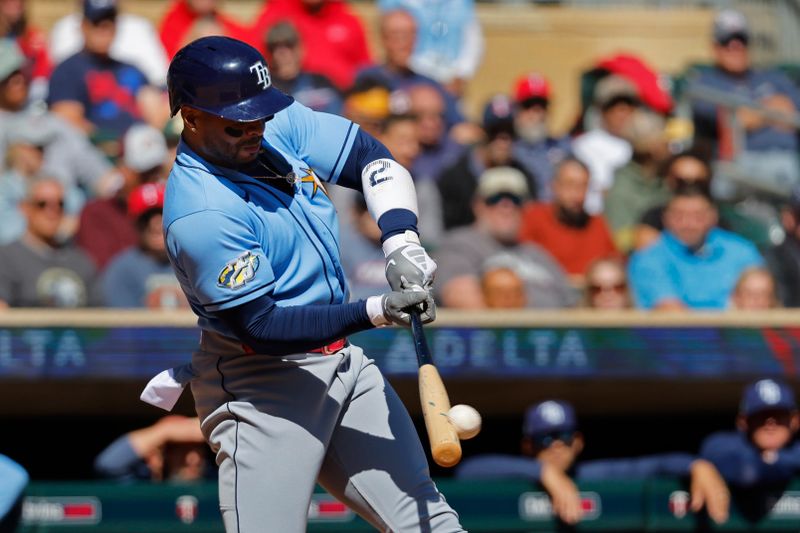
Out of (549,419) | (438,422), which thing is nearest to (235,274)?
(438,422)

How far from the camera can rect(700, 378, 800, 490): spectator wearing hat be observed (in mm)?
5621

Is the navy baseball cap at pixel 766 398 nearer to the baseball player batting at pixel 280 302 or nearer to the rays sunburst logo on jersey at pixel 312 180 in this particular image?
the baseball player batting at pixel 280 302

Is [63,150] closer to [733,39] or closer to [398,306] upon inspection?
[733,39]

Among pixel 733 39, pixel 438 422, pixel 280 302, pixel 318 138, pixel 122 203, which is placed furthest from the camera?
pixel 733 39

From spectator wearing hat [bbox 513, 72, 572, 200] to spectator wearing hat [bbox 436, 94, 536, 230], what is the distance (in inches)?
4.7

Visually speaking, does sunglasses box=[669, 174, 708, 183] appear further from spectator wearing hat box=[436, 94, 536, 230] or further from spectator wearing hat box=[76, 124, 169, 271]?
spectator wearing hat box=[76, 124, 169, 271]

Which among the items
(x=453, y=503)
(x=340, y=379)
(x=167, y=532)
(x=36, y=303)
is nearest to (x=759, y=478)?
(x=453, y=503)

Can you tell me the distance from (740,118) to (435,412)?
5.48m

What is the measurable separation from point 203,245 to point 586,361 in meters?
2.82

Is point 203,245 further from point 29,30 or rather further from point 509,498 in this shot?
point 29,30

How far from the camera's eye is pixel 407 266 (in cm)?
336

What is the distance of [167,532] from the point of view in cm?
540

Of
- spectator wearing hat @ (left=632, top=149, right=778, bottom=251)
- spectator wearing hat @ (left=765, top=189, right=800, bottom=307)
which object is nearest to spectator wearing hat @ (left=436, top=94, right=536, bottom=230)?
spectator wearing hat @ (left=632, top=149, right=778, bottom=251)

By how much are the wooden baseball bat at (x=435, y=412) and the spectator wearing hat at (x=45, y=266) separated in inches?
118
